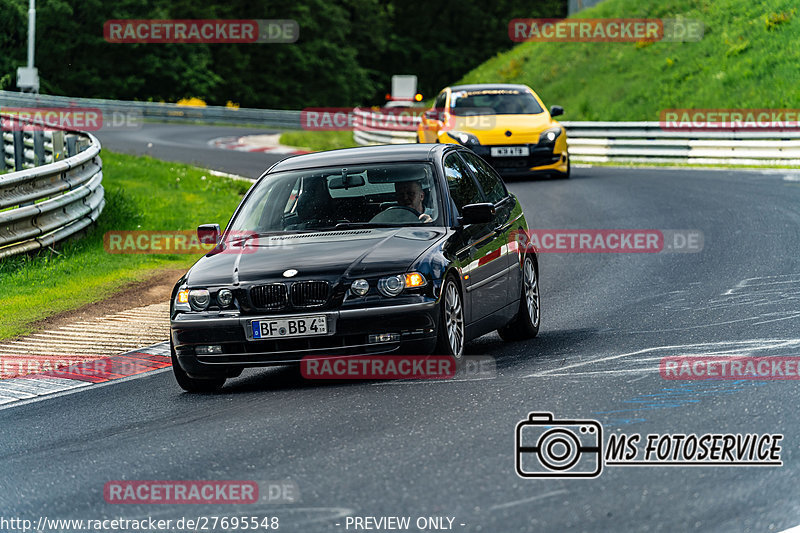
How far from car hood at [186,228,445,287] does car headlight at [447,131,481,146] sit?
14748mm

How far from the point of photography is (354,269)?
8.18 m

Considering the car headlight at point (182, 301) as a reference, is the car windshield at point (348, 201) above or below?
above

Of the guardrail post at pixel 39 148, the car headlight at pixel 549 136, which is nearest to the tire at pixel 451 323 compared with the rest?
the guardrail post at pixel 39 148

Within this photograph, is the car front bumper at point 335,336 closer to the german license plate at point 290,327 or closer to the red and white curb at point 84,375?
A: the german license plate at point 290,327

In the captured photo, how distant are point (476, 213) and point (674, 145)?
70.7ft

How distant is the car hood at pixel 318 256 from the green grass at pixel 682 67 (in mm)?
27138

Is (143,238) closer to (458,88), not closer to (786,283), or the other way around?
(786,283)

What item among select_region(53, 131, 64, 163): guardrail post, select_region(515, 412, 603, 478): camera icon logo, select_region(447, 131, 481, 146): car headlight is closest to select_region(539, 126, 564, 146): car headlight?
select_region(447, 131, 481, 146): car headlight

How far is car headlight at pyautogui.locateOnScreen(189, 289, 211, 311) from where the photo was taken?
834cm

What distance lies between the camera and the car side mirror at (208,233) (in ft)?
30.9

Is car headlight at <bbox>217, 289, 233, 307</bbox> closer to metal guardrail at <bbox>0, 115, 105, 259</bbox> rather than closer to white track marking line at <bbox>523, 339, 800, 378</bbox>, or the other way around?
white track marking line at <bbox>523, 339, 800, 378</bbox>

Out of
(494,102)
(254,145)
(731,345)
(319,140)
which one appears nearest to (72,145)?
(494,102)

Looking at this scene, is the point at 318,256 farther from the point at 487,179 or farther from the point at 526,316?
the point at 487,179
